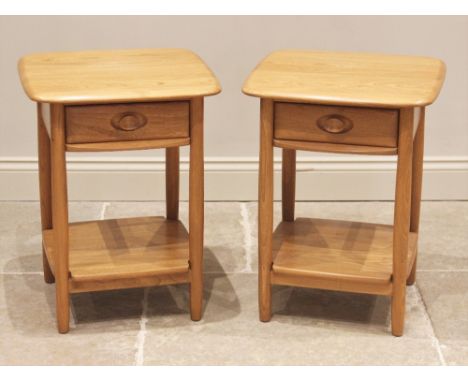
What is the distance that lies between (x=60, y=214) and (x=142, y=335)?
0.39 m

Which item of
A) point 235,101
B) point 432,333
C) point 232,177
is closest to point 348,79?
point 432,333

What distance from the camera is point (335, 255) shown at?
285cm

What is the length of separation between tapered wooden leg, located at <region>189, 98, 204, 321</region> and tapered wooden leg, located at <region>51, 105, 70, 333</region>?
323 mm

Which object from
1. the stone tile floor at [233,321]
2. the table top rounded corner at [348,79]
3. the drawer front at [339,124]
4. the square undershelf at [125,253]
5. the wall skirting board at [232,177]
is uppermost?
the table top rounded corner at [348,79]

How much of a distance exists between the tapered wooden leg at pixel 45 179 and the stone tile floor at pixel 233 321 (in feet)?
0.21

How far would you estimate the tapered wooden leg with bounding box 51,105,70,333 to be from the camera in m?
2.52

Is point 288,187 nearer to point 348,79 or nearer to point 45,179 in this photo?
point 348,79

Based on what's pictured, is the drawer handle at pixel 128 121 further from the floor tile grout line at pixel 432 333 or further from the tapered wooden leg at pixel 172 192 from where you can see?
the floor tile grout line at pixel 432 333

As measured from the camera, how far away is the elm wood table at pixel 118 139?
252 centimetres

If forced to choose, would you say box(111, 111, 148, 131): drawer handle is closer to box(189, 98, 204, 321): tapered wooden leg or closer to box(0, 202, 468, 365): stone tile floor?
box(189, 98, 204, 321): tapered wooden leg

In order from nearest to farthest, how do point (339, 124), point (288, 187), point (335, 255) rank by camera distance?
1. point (339, 124)
2. point (335, 255)
3. point (288, 187)

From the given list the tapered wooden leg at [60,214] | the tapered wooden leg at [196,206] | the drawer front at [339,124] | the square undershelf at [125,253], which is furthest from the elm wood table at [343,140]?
the tapered wooden leg at [60,214]

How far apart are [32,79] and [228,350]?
85 centimetres

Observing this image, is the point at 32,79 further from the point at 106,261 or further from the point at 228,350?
the point at 228,350
